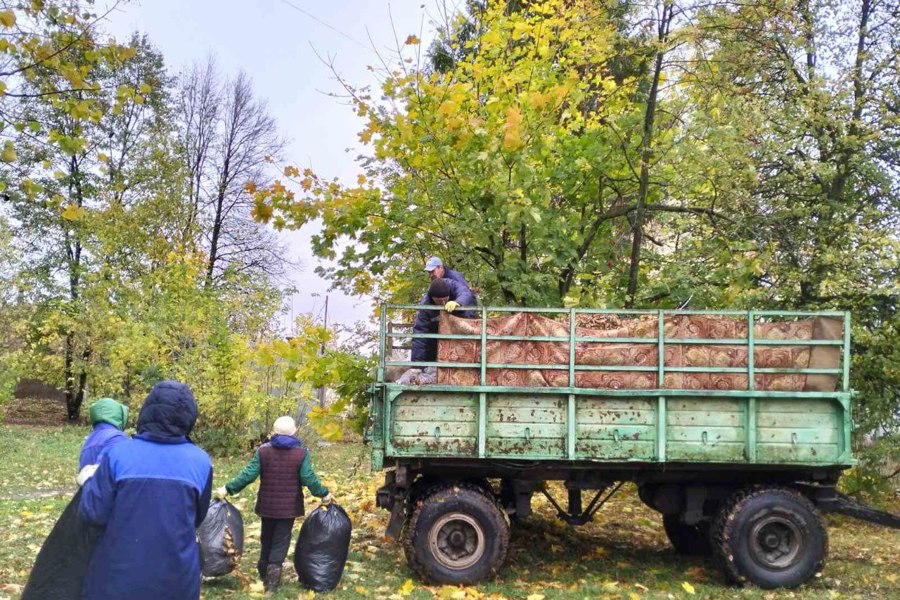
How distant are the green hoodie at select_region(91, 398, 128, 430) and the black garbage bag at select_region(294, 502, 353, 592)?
186cm

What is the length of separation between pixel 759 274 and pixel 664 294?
1.49 meters

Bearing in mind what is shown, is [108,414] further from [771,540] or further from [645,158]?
[645,158]

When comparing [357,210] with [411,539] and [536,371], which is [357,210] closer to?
[536,371]

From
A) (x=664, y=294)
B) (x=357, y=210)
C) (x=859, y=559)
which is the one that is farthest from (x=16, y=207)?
(x=859, y=559)

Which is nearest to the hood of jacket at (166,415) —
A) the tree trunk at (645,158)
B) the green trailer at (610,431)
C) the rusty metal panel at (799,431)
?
the green trailer at (610,431)

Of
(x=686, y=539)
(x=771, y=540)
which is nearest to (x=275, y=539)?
(x=771, y=540)

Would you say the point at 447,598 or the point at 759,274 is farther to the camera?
the point at 759,274

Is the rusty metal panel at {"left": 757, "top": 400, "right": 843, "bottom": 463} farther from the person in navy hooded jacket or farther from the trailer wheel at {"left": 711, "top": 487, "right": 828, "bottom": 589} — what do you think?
the person in navy hooded jacket

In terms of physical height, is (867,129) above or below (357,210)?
above

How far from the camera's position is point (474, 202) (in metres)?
9.33

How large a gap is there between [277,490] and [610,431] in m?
2.86

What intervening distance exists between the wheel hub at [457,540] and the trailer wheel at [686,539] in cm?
263

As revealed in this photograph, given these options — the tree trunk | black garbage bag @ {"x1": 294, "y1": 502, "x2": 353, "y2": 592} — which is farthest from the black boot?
the tree trunk

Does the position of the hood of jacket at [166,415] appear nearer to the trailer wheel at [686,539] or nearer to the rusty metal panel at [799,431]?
the rusty metal panel at [799,431]
